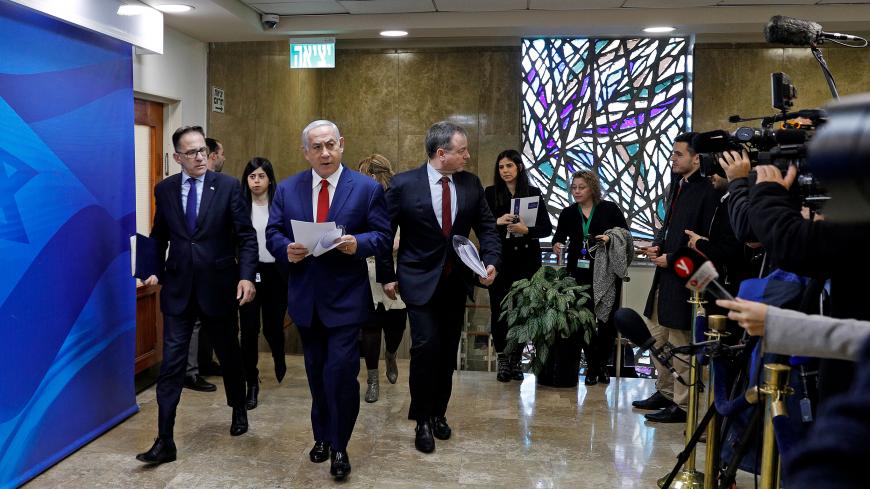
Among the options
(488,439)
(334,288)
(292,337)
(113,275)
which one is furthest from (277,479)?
(292,337)

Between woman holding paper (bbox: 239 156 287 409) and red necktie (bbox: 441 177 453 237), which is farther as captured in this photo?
woman holding paper (bbox: 239 156 287 409)

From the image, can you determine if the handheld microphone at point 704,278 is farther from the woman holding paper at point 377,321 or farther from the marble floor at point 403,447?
the woman holding paper at point 377,321

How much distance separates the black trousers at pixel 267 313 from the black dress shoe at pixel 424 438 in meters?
1.33

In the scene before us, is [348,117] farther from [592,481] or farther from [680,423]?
[592,481]

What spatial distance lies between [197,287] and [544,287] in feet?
8.40

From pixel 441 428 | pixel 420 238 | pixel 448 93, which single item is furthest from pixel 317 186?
pixel 448 93

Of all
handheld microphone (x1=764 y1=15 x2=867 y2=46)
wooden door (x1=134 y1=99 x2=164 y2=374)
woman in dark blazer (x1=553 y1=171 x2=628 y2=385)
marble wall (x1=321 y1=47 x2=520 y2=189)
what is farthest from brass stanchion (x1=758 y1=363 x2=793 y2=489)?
marble wall (x1=321 y1=47 x2=520 y2=189)

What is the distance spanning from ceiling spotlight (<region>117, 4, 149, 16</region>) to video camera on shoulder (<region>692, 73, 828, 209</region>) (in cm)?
322

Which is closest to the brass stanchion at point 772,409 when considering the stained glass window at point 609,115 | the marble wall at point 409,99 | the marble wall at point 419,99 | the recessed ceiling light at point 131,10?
the recessed ceiling light at point 131,10

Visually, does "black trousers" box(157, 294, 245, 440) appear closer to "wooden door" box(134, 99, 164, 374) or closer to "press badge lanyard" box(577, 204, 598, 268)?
"wooden door" box(134, 99, 164, 374)

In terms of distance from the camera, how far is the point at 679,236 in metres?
4.70

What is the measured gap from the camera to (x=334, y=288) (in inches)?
155

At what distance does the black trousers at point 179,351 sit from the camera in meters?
4.11

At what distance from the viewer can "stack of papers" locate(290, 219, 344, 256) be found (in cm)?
372
